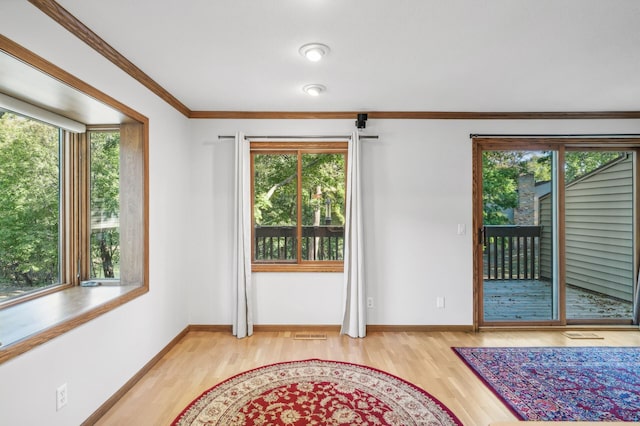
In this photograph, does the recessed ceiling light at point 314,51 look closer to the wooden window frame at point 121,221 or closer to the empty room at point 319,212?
the empty room at point 319,212

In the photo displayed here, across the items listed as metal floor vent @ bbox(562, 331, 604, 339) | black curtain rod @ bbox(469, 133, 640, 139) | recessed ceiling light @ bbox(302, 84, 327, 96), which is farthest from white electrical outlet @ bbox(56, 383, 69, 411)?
metal floor vent @ bbox(562, 331, 604, 339)

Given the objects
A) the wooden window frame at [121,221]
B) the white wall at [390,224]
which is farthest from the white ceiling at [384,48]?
the wooden window frame at [121,221]

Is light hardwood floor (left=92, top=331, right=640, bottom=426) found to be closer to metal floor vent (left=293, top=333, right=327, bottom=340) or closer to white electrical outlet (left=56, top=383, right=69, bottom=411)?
metal floor vent (left=293, top=333, right=327, bottom=340)

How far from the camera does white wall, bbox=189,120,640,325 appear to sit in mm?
3875

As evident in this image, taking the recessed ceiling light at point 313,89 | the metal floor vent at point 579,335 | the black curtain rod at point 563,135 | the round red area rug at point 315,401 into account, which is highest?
the recessed ceiling light at point 313,89

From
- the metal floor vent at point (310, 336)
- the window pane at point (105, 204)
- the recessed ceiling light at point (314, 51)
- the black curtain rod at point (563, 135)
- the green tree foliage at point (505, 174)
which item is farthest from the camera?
the green tree foliage at point (505, 174)

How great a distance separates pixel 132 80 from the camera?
106 inches

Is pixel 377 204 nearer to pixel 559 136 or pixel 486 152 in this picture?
pixel 486 152

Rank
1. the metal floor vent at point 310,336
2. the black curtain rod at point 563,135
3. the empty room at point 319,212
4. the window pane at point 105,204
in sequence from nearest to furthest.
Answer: the empty room at point 319,212 < the window pane at point 105,204 < the metal floor vent at point 310,336 < the black curtain rod at point 563,135

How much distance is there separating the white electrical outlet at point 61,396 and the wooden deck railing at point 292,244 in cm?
224

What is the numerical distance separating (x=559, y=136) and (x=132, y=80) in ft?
14.8

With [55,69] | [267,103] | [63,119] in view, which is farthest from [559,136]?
[63,119]

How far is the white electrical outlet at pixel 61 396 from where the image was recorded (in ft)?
6.18

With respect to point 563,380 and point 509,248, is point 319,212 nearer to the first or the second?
point 509,248
